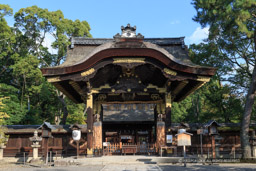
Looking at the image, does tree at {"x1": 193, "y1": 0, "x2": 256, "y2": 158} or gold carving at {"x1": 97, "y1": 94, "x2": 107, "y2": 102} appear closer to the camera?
tree at {"x1": 193, "y1": 0, "x2": 256, "y2": 158}

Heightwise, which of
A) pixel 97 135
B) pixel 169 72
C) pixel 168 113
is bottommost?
pixel 97 135

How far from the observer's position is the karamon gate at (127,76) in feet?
47.9

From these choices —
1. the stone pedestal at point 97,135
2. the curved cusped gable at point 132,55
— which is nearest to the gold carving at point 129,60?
the curved cusped gable at point 132,55

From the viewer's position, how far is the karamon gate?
1461 centimetres

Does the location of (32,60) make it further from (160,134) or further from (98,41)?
(160,134)

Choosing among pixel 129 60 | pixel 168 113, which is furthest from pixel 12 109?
pixel 168 113

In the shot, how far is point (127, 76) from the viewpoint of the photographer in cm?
1670

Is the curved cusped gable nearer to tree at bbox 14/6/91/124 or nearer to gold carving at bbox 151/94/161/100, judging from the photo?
gold carving at bbox 151/94/161/100

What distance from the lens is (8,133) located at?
18.1 m

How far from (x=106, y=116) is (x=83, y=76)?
25.1 ft

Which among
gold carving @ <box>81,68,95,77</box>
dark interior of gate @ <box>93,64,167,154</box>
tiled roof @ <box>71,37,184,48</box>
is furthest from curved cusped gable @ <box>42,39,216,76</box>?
tiled roof @ <box>71,37,184,48</box>

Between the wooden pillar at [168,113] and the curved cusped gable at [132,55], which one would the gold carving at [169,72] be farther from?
the wooden pillar at [168,113]

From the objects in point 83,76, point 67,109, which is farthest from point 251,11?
point 67,109

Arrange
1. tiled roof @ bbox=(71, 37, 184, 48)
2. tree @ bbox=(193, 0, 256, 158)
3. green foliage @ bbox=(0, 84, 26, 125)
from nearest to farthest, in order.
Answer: tree @ bbox=(193, 0, 256, 158) < tiled roof @ bbox=(71, 37, 184, 48) < green foliage @ bbox=(0, 84, 26, 125)
